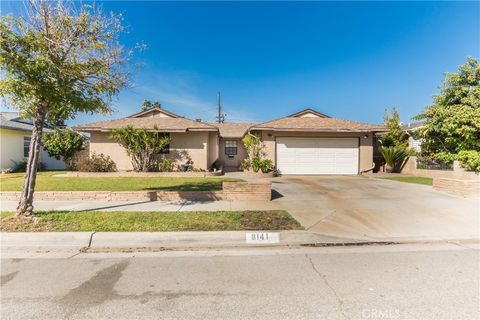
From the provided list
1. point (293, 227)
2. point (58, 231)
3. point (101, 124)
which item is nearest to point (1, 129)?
point (101, 124)

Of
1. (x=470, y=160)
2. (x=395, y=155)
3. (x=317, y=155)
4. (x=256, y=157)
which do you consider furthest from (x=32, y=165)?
(x=395, y=155)

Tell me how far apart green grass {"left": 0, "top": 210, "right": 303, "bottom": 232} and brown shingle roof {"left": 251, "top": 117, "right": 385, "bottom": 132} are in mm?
10148

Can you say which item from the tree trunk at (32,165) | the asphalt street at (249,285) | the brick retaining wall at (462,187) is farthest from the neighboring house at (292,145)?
the asphalt street at (249,285)

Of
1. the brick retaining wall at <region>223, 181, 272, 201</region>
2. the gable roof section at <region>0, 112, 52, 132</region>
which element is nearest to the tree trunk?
the brick retaining wall at <region>223, 181, 272, 201</region>

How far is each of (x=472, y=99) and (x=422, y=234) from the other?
1309 centimetres

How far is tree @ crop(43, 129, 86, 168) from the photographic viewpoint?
63.0ft

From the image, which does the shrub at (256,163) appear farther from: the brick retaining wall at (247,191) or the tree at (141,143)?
the brick retaining wall at (247,191)

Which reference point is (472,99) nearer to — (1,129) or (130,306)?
(130,306)

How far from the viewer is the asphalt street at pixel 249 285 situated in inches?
113

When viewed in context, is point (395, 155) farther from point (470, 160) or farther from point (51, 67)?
point (51, 67)

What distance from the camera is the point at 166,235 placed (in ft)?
16.9

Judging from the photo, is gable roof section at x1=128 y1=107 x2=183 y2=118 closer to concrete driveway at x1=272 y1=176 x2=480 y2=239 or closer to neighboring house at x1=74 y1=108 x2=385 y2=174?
neighboring house at x1=74 y1=108 x2=385 y2=174

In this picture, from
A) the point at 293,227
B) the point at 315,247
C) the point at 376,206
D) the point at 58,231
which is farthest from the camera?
the point at 376,206

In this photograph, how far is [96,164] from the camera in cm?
1570
